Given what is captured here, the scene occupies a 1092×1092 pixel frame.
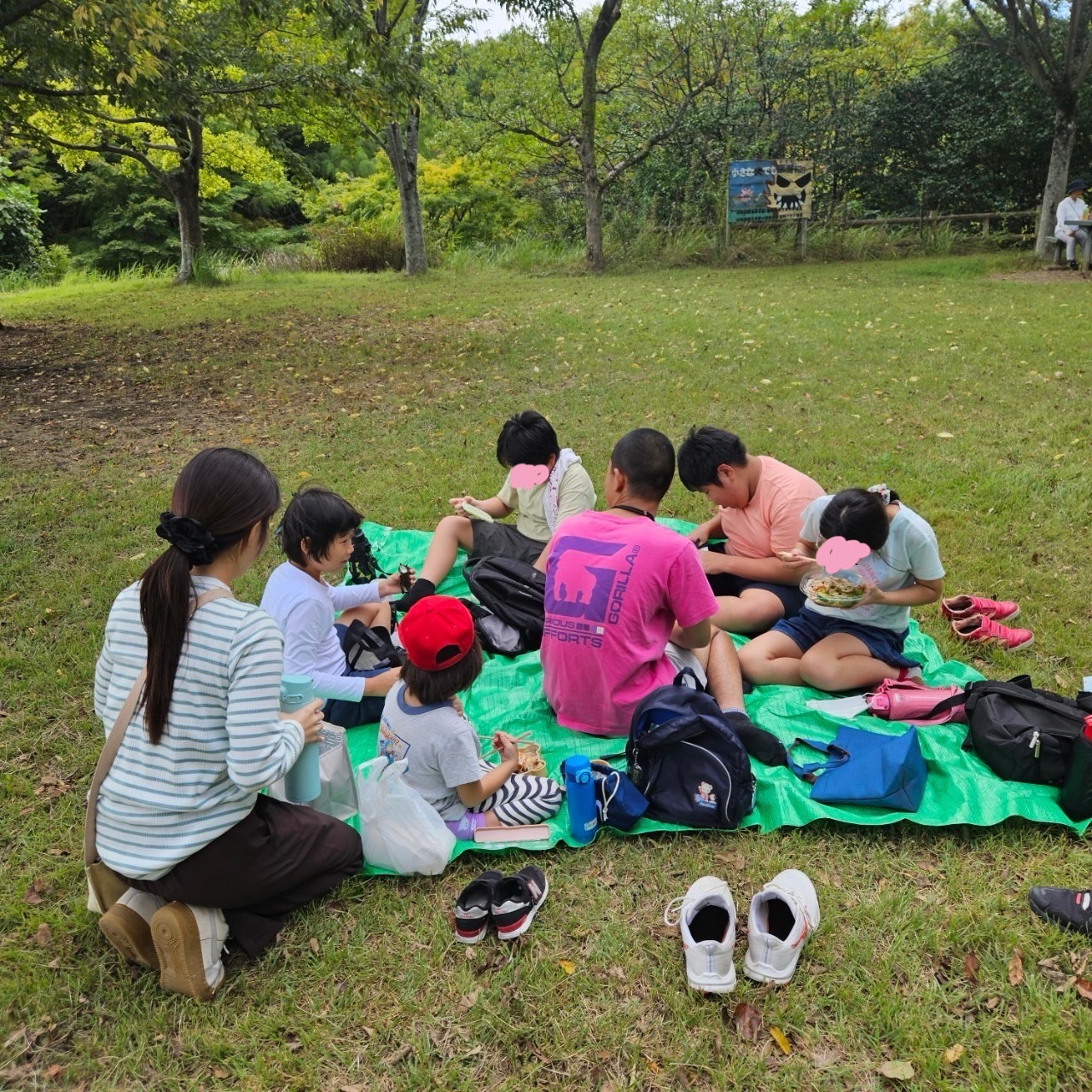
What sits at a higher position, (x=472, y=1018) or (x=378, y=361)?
(x=378, y=361)

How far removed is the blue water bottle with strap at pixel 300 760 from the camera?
257cm

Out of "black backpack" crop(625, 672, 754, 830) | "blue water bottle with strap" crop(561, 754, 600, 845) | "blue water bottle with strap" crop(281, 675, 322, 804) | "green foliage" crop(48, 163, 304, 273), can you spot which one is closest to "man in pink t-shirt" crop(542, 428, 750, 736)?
"black backpack" crop(625, 672, 754, 830)

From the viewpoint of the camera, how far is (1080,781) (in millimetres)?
2826

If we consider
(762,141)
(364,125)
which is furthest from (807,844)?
(762,141)

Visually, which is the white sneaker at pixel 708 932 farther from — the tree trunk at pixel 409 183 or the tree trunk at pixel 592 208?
the tree trunk at pixel 592 208

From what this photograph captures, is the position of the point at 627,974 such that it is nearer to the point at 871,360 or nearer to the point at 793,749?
the point at 793,749

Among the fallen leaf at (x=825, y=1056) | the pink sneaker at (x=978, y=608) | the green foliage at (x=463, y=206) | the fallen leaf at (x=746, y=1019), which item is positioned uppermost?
the green foliage at (x=463, y=206)

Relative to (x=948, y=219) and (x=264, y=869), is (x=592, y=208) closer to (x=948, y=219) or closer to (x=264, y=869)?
(x=948, y=219)

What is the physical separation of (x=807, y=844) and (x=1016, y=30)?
16.8 metres

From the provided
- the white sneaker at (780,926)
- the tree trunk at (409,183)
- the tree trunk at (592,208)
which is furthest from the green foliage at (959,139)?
the white sneaker at (780,926)

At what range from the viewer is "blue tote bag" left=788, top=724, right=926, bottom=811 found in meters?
2.92

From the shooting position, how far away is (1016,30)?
565 inches

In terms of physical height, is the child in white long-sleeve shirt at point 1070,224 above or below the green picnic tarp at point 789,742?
above

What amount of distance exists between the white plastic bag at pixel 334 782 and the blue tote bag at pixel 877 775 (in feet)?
5.42
